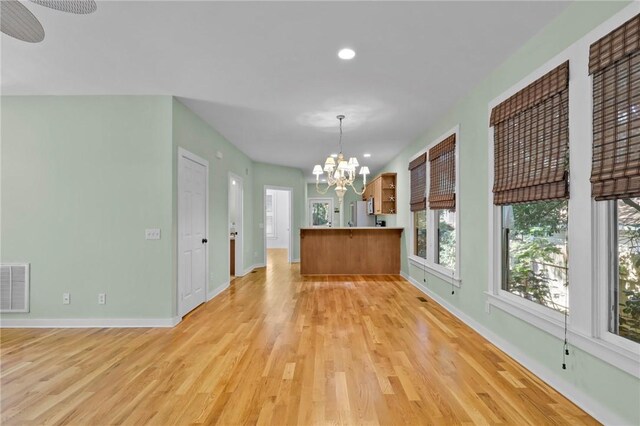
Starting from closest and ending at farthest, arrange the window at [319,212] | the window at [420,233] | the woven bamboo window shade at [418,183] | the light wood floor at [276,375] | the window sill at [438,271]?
the light wood floor at [276,375]
the window sill at [438,271]
the woven bamboo window shade at [418,183]
the window at [420,233]
the window at [319,212]

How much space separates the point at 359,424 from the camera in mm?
1806

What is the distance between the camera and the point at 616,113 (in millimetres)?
1724

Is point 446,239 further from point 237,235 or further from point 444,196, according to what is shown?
point 237,235

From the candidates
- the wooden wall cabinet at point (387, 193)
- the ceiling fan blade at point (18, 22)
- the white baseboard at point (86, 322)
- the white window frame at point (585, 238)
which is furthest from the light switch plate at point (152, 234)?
the wooden wall cabinet at point (387, 193)

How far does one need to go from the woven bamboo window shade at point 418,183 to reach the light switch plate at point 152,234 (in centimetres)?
397

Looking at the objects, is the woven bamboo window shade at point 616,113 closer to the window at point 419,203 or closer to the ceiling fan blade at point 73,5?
the ceiling fan blade at point 73,5

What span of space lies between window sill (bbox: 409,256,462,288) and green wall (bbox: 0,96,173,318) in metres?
3.49

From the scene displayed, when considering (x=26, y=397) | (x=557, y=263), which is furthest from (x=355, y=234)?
(x=26, y=397)

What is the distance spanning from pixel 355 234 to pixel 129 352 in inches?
187

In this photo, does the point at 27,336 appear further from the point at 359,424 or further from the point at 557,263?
the point at 557,263

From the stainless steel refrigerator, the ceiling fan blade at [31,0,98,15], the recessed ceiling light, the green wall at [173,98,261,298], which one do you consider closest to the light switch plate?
the green wall at [173,98,261,298]

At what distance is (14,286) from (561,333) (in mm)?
5453

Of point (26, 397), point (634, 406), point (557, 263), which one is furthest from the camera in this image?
point (557, 263)

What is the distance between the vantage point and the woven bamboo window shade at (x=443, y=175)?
3.99m
